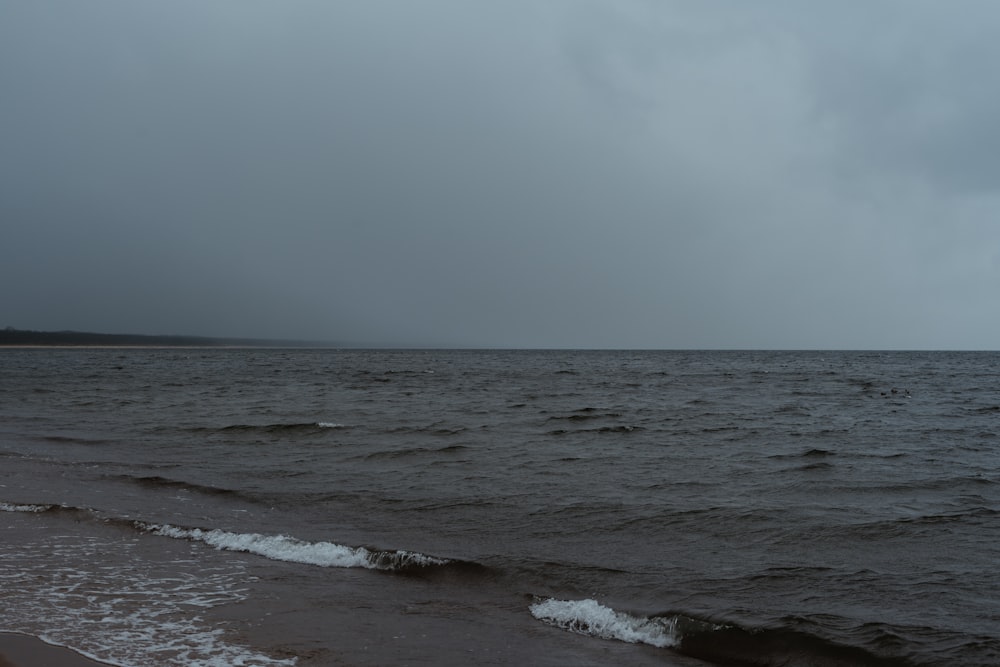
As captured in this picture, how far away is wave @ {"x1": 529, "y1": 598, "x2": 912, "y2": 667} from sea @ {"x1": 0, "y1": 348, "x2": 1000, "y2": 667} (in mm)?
25

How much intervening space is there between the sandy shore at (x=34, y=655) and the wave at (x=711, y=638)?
432 cm

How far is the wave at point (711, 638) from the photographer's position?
682 cm

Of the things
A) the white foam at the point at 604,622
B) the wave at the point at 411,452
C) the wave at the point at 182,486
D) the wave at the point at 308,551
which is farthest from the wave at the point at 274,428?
the white foam at the point at 604,622

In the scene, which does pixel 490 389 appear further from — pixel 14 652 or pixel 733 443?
pixel 14 652

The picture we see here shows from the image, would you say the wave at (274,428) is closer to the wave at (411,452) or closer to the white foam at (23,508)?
the wave at (411,452)

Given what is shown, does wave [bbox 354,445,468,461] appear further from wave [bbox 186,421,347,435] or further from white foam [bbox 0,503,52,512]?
white foam [bbox 0,503,52,512]

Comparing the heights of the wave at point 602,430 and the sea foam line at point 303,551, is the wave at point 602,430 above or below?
above

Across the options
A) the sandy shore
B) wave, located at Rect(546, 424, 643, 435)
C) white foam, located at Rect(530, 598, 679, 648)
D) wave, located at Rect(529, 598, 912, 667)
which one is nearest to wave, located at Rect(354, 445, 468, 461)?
wave, located at Rect(546, 424, 643, 435)

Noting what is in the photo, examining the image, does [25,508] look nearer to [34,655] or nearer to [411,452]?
[34,655]

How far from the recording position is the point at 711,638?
7238mm

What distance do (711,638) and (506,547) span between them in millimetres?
3666

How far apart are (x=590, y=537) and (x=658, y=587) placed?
2273mm

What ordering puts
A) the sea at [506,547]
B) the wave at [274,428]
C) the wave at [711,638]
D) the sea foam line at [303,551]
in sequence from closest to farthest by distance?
the wave at [711,638], the sea at [506,547], the sea foam line at [303,551], the wave at [274,428]

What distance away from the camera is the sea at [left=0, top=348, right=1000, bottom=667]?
276 inches
